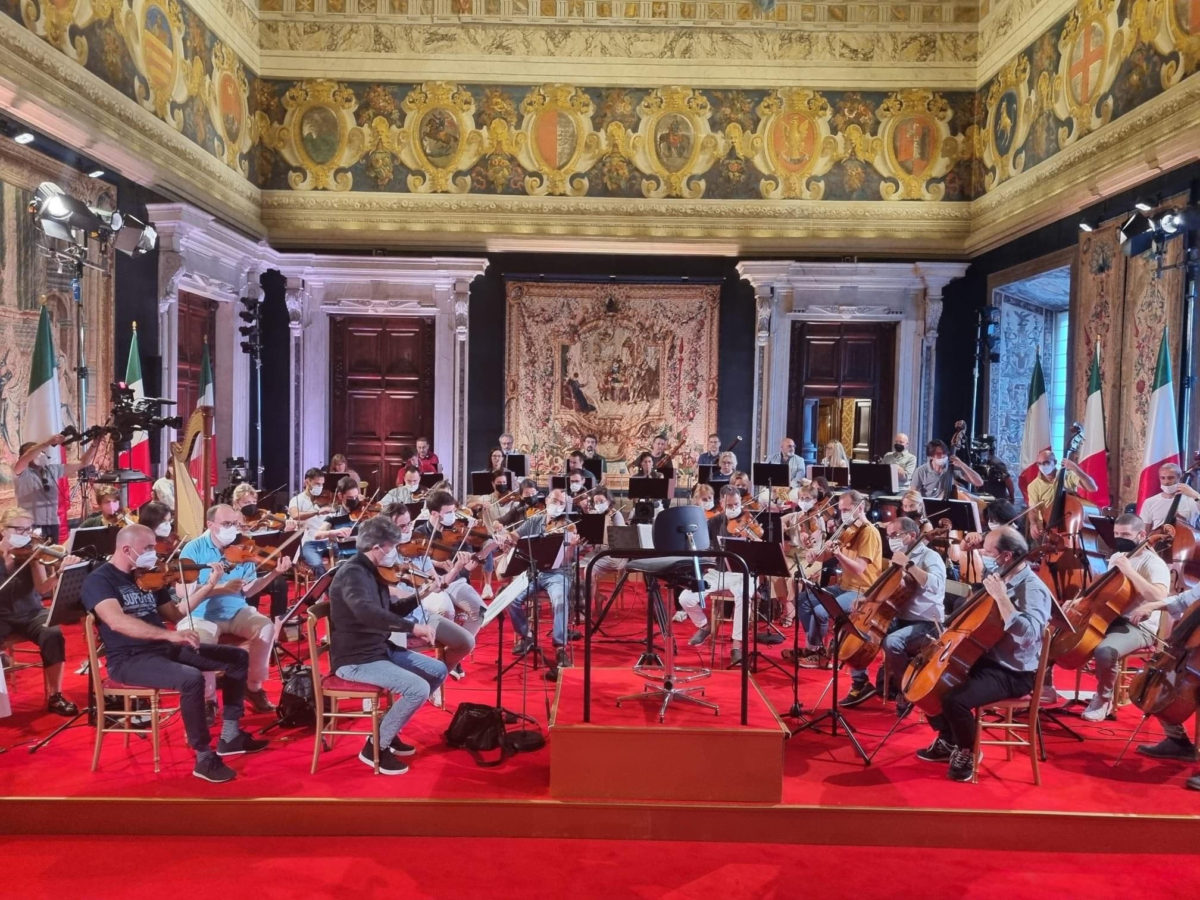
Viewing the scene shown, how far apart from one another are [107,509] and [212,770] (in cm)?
364

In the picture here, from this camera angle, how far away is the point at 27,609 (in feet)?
20.7

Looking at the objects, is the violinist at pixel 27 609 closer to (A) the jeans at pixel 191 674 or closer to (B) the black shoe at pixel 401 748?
(A) the jeans at pixel 191 674

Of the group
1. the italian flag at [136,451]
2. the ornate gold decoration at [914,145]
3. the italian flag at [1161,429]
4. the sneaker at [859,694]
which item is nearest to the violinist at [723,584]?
the sneaker at [859,694]

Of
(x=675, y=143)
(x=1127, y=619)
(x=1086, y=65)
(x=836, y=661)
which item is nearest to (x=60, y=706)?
(x=836, y=661)

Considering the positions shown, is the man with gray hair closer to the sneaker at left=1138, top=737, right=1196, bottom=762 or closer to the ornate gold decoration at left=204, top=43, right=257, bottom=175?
the sneaker at left=1138, top=737, right=1196, bottom=762

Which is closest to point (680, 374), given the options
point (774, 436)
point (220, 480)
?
point (774, 436)

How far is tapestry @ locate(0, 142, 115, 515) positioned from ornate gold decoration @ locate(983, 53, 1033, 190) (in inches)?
447

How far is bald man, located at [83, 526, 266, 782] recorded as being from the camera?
16.9 feet

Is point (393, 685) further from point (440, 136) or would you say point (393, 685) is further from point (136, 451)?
point (440, 136)

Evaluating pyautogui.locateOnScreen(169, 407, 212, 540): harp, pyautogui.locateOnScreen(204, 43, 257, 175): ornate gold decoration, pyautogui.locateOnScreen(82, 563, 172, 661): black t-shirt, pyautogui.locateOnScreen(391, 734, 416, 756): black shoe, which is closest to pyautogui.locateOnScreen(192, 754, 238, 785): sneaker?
pyautogui.locateOnScreen(82, 563, 172, 661): black t-shirt

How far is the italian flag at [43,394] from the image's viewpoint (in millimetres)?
8289

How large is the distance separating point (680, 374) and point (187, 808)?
10520 millimetres

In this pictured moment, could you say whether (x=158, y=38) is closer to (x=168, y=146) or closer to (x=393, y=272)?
(x=168, y=146)

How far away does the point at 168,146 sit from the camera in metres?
11.0
